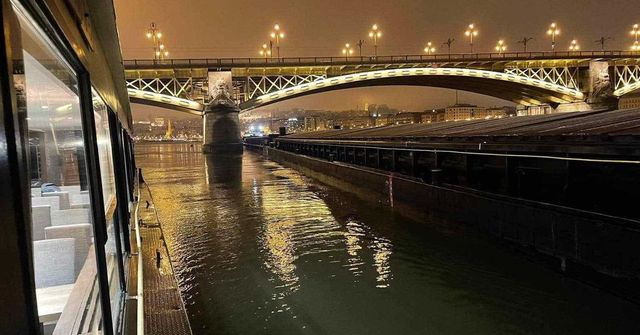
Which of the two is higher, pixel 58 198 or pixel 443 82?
pixel 443 82

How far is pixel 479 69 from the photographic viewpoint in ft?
214

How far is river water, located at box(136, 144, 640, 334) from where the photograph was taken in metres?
5.70

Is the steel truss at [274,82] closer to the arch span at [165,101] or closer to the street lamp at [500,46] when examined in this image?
the arch span at [165,101]

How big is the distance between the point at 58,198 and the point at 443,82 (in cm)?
7461

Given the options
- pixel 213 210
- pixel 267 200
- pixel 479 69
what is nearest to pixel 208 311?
pixel 213 210

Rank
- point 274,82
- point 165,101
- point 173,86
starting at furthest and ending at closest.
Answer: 1. point 274,82
2. point 173,86
3. point 165,101

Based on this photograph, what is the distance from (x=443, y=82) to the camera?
243ft

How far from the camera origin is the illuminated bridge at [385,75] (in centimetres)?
5953

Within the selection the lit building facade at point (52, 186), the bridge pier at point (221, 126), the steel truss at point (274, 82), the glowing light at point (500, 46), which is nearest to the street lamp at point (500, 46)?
the glowing light at point (500, 46)

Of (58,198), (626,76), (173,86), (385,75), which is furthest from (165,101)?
(626,76)

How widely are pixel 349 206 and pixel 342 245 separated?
4861mm

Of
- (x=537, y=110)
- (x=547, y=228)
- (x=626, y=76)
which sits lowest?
(x=547, y=228)

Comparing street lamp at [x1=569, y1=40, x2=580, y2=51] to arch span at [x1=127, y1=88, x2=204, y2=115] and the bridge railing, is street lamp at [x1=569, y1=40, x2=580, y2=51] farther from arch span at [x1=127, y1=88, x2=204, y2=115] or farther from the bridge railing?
arch span at [x1=127, y1=88, x2=204, y2=115]

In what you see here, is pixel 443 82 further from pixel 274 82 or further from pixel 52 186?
pixel 52 186
